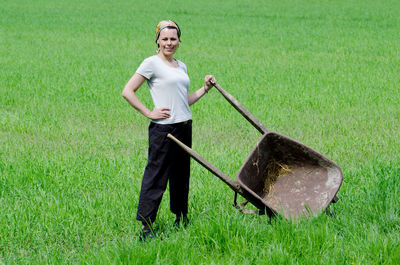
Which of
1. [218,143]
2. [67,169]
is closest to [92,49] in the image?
[218,143]

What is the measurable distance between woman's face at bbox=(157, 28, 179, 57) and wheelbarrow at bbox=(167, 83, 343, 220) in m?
0.48

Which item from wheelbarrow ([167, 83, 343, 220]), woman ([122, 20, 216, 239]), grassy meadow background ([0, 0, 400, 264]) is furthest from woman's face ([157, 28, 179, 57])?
grassy meadow background ([0, 0, 400, 264])

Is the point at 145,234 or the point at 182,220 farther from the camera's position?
the point at 182,220

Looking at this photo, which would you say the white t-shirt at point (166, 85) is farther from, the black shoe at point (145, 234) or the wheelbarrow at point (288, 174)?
the black shoe at point (145, 234)

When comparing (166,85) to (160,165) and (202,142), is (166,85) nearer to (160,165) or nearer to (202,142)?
(160,165)

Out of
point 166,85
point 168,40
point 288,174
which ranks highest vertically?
point 168,40

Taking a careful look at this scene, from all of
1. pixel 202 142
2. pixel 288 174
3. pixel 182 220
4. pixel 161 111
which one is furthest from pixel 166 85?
pixel 202 142

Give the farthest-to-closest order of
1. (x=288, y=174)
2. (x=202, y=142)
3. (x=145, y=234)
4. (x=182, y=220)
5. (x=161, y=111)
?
1. (x=202, y=142)
2. (x=288, y=174)
3. (x=182, y=220)
4. (x=145, y=234)
5. (x=161, y=111)

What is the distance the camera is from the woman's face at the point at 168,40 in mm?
3836

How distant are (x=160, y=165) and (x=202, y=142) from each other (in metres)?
3.16

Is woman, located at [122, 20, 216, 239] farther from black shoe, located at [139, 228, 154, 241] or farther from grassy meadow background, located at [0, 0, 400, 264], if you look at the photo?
Answer: grassy meadow background, located at [0, 0, 400, 264]

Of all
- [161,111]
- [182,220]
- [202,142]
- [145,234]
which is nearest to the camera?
[161,111]

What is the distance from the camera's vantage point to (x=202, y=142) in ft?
22.9

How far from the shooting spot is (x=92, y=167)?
5.59m
